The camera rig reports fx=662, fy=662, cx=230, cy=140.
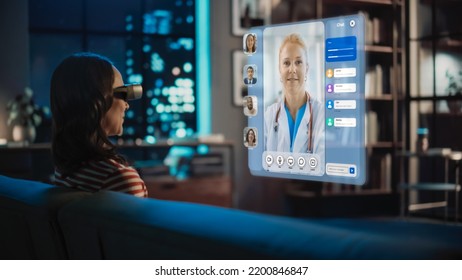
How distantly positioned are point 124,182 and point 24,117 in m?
3.18

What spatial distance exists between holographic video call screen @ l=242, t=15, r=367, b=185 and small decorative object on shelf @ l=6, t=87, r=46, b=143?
117 inches

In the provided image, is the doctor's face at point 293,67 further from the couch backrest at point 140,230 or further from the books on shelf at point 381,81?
the books on shelf at point 381,81

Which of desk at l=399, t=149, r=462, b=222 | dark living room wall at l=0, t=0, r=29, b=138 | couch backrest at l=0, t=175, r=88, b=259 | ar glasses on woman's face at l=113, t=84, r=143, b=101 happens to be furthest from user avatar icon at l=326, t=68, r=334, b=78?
dark living room wall at l=0, t=0, r=29, b=138

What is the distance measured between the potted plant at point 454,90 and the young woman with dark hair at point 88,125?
3.84 meters

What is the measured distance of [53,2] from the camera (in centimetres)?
441

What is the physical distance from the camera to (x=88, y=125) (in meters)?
1.05

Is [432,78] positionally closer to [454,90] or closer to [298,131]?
[454,90]

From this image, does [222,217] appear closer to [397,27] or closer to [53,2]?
[53,2]

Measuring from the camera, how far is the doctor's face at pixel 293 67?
1161mm

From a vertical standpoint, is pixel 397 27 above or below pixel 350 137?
above

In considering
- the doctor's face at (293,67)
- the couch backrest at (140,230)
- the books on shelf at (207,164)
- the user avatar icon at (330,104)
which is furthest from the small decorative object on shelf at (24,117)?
the couch backrest at (140,230)

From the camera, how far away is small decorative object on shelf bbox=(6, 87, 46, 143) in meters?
3.98
